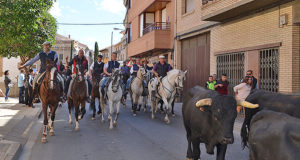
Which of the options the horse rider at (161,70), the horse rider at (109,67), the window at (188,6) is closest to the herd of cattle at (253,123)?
the horse rider at (109,67)

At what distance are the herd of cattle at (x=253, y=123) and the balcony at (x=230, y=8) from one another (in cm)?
687

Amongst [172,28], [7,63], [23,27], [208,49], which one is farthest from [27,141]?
[7,63]

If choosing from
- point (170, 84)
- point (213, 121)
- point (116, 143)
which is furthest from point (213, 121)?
point (170, 84)

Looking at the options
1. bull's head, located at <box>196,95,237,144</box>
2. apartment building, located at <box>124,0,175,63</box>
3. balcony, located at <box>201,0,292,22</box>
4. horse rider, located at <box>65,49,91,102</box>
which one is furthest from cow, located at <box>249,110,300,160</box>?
apartment building, located at <box>124,0,175,63</box>

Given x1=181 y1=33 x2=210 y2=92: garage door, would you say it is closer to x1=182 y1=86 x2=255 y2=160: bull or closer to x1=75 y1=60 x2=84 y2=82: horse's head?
x1=75 y1=60 x2=84 y2=82: horse's head

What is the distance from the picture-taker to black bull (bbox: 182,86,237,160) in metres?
4.95

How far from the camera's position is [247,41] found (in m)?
14.3

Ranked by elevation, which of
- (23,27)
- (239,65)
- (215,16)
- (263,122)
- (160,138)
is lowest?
(160,138)

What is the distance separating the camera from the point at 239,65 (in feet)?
48.7

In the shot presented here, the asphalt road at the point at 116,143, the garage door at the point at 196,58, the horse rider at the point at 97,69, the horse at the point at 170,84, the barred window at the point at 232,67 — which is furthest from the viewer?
the garage door at the point at 196,58

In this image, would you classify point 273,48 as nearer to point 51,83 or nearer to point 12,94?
point 51,83

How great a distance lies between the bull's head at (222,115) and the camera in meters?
4.91

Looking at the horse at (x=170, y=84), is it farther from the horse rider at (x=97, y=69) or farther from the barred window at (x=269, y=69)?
the barred window at (x=269, y=69)

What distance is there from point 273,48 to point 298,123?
32.0 feet
